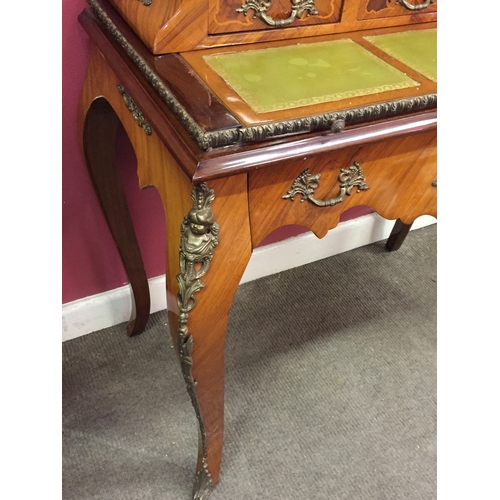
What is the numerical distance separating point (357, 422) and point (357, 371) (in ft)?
0.46

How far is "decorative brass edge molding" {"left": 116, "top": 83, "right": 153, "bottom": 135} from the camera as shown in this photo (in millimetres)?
711

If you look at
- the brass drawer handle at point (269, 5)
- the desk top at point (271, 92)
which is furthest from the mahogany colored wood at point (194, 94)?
the brass drawer handle at point (269, 5)

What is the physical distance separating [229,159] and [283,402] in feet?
2.51

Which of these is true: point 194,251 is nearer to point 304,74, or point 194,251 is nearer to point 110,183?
point 304,74

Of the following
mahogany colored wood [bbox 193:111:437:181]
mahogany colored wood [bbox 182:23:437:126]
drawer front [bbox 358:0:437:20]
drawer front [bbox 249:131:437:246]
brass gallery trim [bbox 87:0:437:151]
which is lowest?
drawer front [bbox 249:131:437:246]

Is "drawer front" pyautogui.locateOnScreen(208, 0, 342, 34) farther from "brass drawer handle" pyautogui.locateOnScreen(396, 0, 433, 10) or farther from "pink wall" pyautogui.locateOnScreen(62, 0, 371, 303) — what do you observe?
"pink wall" pyautogui.locateOnScreen(62, 0, 371, 303)

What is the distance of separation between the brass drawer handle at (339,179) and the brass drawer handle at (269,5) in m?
0.24

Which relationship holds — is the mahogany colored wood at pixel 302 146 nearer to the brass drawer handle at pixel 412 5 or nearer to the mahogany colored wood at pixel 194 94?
the mahogany colored wood at pixel 194 94

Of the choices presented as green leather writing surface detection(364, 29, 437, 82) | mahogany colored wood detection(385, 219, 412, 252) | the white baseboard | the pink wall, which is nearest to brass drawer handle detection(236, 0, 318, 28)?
green leather writing surface detection(364, 29, 437, 82)

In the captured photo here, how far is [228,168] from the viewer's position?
576 millimetres

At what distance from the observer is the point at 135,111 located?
2.42ft

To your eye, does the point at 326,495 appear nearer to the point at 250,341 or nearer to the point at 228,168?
the point at 250,341

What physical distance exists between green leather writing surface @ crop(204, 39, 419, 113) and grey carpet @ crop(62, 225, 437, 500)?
29.9 inches
